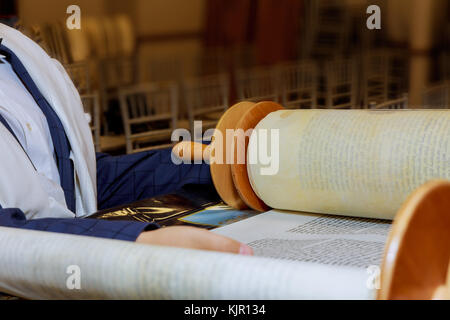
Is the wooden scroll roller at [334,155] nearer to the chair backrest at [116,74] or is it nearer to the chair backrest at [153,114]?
the chair backrest at [153,114]

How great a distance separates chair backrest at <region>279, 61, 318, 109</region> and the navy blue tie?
1.48 meters

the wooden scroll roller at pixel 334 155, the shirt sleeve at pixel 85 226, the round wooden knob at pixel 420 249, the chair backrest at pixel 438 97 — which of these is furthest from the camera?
the chair backrest at pixel 438 97

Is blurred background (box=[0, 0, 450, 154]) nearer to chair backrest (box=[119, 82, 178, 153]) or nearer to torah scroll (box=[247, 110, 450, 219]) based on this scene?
chair backrest (box=[119, 82, 178, 153])

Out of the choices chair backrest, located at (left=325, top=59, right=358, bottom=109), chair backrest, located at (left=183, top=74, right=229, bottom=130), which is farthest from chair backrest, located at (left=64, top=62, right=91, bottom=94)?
chair backrest, located at (left=325, top=59, right=358, bottom=109)

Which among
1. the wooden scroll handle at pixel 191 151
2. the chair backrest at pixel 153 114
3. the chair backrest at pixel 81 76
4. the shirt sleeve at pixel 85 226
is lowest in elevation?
the chair backrest at pixel 153 114

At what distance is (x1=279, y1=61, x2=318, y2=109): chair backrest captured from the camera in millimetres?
2086

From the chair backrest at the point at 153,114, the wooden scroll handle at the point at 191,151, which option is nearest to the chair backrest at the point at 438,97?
the chair backrest at the point at 153,114

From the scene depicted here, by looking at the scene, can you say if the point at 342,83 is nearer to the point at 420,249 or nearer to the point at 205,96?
the point at 205,96

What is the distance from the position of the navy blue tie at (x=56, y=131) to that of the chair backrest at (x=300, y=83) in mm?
1476

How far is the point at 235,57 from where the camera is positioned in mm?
2225

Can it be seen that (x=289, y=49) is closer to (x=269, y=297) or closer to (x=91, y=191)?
(x=91, y=191)

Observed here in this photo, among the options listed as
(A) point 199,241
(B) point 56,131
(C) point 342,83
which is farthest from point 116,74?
(A) point 199,241

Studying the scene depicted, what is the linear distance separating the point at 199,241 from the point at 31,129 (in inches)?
12.4

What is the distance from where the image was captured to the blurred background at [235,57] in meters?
2.04
